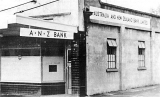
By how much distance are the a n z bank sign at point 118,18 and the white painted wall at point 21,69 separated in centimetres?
368

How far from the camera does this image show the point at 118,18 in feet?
49.8

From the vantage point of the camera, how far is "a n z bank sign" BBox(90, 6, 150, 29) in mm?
13594

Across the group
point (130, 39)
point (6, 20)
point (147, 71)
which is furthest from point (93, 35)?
point (147, 71)

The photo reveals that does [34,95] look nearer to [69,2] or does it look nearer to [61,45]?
[61,45]

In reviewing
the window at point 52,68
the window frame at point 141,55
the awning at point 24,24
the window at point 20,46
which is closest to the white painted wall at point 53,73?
the window at point 52,68

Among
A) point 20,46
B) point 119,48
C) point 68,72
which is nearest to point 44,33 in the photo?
point 20,46

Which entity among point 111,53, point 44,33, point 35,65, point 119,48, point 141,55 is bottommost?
point 35,65

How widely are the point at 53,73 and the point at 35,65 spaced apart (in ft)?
3.10

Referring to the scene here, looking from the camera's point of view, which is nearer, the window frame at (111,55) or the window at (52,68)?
the window at (52,68)

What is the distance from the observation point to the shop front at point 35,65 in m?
12.4

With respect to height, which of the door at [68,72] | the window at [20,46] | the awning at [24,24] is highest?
the awning at [24,24]

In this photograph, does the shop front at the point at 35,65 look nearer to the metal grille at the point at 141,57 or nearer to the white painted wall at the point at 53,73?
the white painted wall at the point at 53,73

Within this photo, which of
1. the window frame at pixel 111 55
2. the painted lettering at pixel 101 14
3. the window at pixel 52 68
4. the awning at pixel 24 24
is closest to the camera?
the awning at pixel 24 24

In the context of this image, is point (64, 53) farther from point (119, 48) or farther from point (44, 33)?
point (119, 48)
